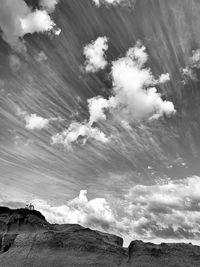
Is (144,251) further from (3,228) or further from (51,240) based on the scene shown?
(3,228)

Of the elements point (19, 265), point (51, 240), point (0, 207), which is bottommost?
point (19, 265)

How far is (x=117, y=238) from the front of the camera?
117875 mm

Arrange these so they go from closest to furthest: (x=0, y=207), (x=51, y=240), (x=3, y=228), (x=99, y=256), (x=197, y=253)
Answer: (x=197, y=253), (x=99, y=256), (x=51, y=240), (x=3, y=228), (x=0, y=207)

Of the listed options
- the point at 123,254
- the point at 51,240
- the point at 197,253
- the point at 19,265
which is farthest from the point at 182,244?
the point at 19,265

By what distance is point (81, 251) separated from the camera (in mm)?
98062

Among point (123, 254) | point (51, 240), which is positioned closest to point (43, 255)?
point (51, 240)

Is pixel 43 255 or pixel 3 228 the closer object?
pixel 43 255

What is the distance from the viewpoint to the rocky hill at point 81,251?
88.2 meters

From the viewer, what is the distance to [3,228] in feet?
383

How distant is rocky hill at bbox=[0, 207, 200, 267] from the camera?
8819cm

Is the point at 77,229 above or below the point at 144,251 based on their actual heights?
above

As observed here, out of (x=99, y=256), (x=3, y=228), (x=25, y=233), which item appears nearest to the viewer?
(x=99, y=256)

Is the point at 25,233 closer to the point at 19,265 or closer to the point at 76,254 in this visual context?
the point at 19,265

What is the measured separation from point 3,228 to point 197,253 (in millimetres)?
64726
